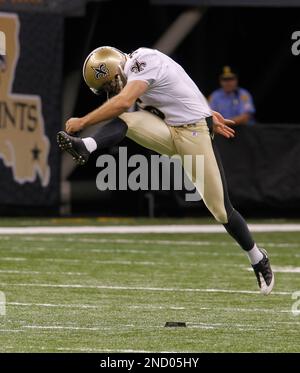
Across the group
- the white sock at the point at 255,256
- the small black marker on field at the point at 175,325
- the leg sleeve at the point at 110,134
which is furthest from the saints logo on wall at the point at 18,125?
the small black marker on field at the point at 175,325

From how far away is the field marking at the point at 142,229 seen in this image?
46.3 ft

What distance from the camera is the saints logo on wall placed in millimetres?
15422

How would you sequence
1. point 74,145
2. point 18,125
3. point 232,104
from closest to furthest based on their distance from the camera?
point 74,145 < point 18,125 < point 232,104

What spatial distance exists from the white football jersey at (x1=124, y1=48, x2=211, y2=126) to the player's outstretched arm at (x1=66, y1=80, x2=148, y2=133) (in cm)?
13

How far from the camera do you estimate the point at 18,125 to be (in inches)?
610

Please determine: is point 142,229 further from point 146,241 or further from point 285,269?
point 285,269

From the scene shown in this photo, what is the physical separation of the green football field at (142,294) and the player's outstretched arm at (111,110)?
1.20 meters

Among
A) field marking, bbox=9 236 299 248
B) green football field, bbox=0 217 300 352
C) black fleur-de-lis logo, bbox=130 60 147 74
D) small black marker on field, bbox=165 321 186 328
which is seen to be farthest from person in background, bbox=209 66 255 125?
small black marker on field, bbox=165 321 186 328

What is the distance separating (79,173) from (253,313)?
9960 millimetres

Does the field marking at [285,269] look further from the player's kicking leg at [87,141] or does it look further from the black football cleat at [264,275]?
the player's kicking leg at [87,141]

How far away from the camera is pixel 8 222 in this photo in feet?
49.6

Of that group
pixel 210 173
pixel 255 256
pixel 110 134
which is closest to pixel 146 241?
pixel 255 256

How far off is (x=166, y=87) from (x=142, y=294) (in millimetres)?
1588

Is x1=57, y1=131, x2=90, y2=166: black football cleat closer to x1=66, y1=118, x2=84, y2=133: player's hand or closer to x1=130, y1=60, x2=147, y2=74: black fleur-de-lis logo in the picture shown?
x1=66, y1=118, x2=84, y2=133: player's hand
